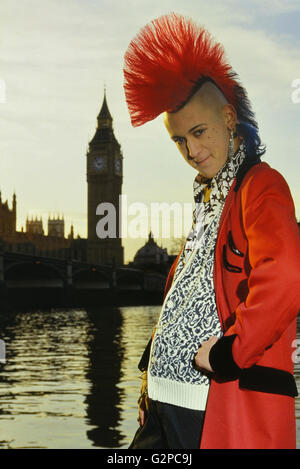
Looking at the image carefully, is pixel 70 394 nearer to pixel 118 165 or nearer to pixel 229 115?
pixel 229 115

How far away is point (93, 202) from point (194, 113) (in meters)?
143

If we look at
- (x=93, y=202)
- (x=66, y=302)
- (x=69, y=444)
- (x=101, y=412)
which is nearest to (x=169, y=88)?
(x=69, y=444)

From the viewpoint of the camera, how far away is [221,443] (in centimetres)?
208

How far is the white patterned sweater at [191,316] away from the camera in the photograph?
222cm

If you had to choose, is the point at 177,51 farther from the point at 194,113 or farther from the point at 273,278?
the point at 273,278

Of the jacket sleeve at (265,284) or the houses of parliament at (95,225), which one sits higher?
the houses of parliament at (95,225)

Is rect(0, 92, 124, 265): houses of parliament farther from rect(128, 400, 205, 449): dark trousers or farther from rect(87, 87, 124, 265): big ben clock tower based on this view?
rect(128, 400, 205, 449): dark trousers

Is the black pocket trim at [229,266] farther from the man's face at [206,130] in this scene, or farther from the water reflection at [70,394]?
the water reflection at [70,394]

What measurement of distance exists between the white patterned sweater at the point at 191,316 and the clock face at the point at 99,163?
146703 mm

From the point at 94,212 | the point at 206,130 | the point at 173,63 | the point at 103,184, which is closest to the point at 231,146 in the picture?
the point at 206,130

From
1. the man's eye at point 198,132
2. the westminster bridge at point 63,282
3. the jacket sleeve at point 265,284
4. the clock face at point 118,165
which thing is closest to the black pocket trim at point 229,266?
the jacket sleeve at point 265,284

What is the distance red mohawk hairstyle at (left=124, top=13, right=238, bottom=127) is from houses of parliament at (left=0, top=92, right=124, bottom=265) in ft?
388

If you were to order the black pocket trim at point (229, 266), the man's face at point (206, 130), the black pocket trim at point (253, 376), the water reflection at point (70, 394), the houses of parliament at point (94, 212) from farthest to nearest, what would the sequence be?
the houses of parliament at point (94, 212), the water reflection at point (70, 394), the man's face at point (206, 130), the black pocket trim at point (229, 266), the black pocket trim at point (253, 376)
